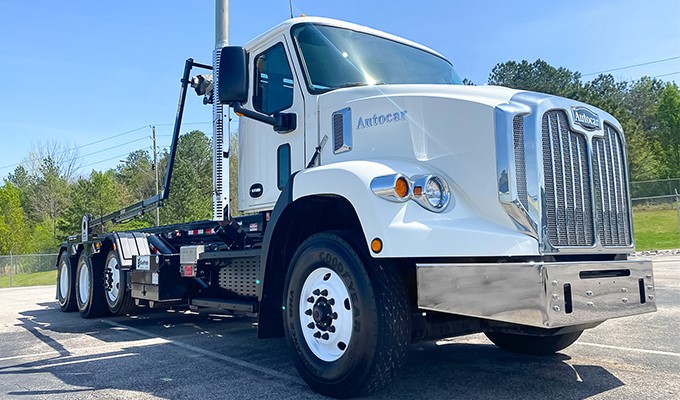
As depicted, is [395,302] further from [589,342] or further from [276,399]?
[589,342]

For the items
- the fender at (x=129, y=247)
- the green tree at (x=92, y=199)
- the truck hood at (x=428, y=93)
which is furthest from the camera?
the green tree at (x=92, y=199)

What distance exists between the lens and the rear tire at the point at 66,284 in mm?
10172

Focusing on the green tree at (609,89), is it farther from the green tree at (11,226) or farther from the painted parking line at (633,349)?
the painted parking line at (633,349)

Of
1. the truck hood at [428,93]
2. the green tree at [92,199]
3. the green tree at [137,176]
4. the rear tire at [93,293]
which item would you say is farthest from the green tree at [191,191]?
the truck hood at [428,93]

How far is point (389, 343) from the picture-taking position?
3.56 m

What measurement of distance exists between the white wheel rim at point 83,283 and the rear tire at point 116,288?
0.57 meters

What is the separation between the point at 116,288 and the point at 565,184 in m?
7.19

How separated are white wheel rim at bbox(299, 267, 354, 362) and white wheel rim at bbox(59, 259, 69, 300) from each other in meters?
7.91

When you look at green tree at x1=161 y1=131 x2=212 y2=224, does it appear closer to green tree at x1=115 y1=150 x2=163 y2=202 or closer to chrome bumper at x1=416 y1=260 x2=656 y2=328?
green tree at x1=115 y1=150 x2=163 y2=202

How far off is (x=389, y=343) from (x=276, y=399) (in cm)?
98

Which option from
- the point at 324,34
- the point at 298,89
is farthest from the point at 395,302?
the point at 324,34

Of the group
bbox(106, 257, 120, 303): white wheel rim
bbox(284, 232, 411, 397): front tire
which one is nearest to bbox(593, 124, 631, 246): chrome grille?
bbox(284, 232, 411, 397): front tire

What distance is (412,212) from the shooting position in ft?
11.6

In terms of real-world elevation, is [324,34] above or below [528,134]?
above
